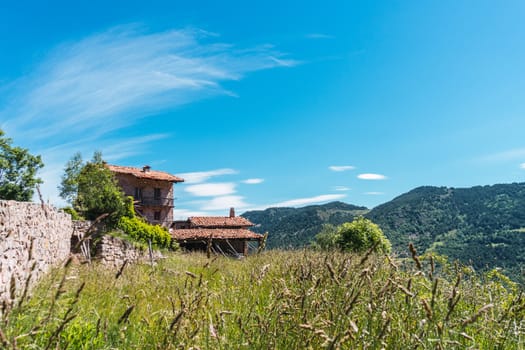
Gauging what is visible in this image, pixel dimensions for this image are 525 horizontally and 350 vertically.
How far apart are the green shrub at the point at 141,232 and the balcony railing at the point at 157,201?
18.4 metres

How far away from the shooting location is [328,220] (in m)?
88.8

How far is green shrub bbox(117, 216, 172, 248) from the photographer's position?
855 inches

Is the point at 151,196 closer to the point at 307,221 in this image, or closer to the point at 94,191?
the point at 94,191

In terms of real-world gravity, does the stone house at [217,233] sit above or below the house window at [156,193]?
below

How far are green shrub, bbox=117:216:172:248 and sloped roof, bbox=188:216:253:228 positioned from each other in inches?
631

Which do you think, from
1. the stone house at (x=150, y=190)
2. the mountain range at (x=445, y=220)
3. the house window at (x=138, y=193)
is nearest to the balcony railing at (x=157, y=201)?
the stone house at (x=150, y=190)

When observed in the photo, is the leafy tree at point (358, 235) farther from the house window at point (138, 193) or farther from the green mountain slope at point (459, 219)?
the green mountain slope at point (459, 219)

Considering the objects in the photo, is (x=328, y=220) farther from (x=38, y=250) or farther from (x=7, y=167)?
(x=38, y=250)

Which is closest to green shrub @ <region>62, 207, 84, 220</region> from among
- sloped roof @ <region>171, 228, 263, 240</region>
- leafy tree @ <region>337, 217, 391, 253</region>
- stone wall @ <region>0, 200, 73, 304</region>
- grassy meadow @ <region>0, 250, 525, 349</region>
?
stone wall @ <region>0, 200, 73, 304</region>

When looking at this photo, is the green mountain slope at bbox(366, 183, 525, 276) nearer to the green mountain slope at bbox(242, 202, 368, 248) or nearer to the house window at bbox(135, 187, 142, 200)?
the green mountain slope at bbox(242, 202, 368, 248)

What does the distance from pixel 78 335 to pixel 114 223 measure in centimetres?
1778

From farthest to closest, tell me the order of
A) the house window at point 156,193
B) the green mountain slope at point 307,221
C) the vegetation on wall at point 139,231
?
the green mountain slope at point 307,221, the house window at point 156,193, the vegetation on wall at point 139,231

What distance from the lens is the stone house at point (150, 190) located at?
42.3 m

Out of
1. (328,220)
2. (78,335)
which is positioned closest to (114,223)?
(78,335)
